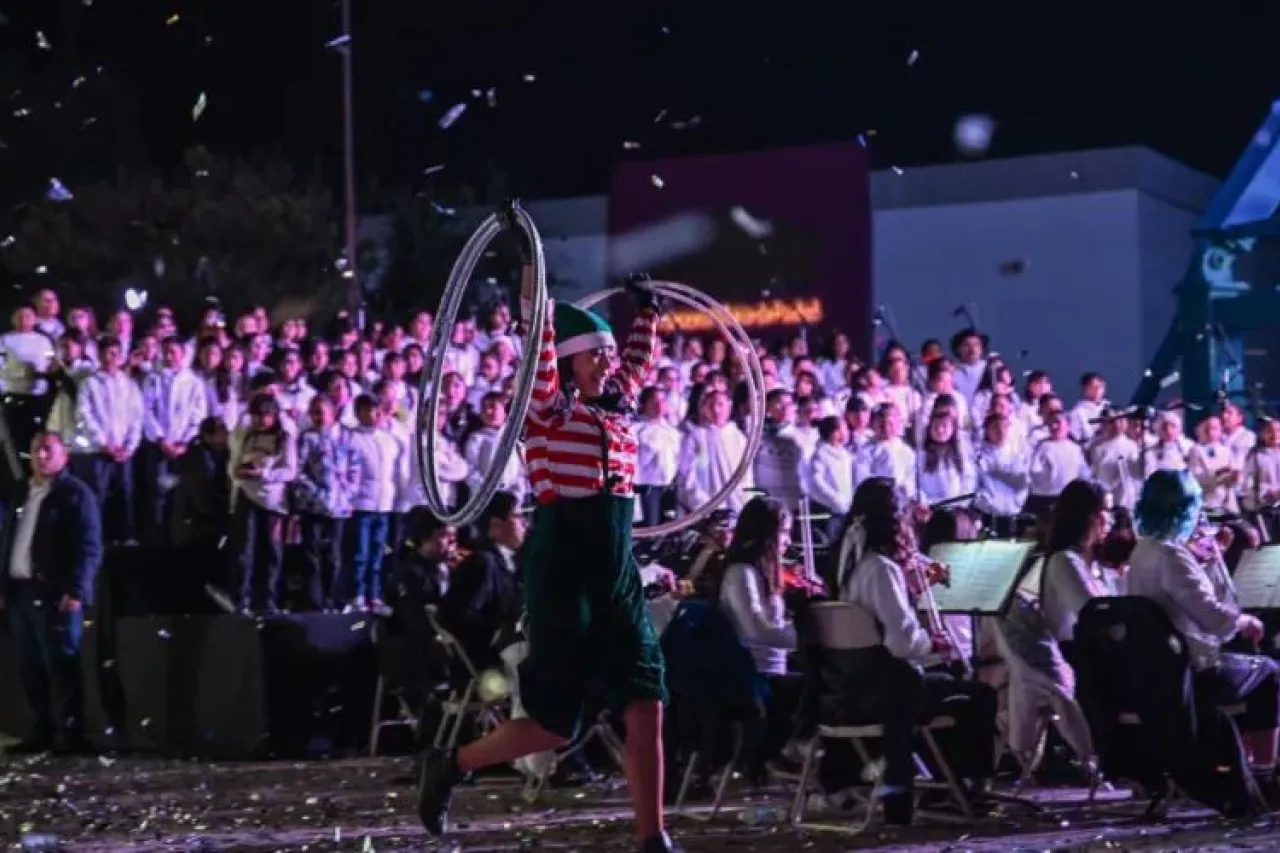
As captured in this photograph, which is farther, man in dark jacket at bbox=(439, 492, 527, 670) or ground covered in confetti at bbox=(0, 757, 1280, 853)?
man in dark jacket at bbox=(439, 492, 527, 670)

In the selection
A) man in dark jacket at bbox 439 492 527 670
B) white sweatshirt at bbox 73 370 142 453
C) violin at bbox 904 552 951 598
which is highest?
white sweatshirt at bbox 73 370 142 453

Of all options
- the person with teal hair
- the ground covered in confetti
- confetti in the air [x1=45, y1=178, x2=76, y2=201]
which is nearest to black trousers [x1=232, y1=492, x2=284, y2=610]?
the ground covered in confetti

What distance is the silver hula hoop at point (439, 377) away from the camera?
8242mm

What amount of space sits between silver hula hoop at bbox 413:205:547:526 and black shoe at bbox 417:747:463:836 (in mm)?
932

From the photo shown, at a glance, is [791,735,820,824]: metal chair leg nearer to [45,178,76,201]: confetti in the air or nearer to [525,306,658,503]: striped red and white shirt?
[525,306,658,503]: striped red and white shirt

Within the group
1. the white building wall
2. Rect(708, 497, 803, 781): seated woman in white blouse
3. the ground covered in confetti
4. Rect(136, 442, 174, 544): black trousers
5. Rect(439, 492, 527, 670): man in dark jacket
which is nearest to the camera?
the ground covered in confetti

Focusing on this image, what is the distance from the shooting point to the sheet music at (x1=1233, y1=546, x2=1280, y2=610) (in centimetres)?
1084

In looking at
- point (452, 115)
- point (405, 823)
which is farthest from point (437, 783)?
point (452, 115)

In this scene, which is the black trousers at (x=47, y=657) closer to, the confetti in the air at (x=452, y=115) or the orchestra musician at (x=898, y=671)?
the orchestra musician at (x=898, y=671)

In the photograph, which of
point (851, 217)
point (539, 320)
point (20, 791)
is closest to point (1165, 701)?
point (539, 320)

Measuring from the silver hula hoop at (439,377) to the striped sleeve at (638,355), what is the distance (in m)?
0.46

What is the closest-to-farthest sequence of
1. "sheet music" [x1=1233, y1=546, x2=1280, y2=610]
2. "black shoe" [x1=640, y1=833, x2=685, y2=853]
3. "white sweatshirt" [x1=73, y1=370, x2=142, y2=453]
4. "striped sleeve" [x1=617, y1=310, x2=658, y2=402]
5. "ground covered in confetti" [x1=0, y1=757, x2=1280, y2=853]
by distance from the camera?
"black shoe" [x1=640, y1=833, x2=685, y2=853] < "striped sleeve" [x1=617, y1=310, x2=658, y2=402] < "ground covered in confetti" [x1=0, y1=757, x2=1280, y2=853] < "sheet music" [x1=1233, y1=546, x2=1280, y2=610] < "white sweatshirt" [x1=73, y1=370, x2=142, y2=453]

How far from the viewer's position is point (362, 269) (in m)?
31.5

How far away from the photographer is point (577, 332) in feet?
28.1
